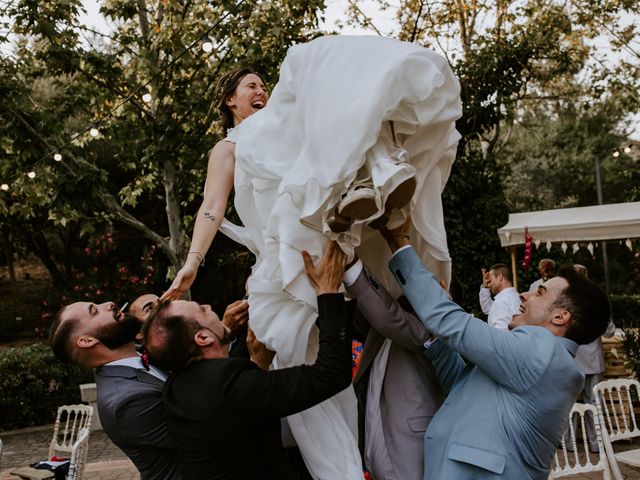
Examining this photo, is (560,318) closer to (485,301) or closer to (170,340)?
(170,340)

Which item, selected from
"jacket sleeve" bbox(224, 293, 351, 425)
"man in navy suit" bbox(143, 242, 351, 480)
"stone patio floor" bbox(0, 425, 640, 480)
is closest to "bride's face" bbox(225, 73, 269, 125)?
"man in navy suit" bbox(143, 242, 351, 480)

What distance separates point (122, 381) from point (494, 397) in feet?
4.85

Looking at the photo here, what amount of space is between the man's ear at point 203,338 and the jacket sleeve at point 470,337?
0.71 meters

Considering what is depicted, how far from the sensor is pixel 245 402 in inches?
78.7

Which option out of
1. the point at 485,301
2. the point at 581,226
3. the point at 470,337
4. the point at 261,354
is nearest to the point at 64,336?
the point at 261,354

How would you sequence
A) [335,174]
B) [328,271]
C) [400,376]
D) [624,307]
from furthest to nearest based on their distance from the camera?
[624,307] → [400,376] → [328,271] → [335,174]

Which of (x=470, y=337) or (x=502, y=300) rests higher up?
(x=470, y=337)

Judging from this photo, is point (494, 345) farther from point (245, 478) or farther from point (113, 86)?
point (113, 86)

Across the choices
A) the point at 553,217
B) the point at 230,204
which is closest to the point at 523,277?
the point at 553,217

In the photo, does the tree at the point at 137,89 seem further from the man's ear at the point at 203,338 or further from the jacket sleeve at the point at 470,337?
the jacket sleeve at the point at 470,337

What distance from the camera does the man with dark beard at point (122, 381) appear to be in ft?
7.89

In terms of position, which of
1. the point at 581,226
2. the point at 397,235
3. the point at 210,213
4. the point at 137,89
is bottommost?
the point at 581,226

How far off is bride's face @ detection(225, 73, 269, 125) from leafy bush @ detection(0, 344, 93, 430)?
9.07 metres

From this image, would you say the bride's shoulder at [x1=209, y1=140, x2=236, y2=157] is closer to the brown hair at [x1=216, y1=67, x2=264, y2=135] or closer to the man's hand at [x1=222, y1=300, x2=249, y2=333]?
the brown hair at [x1=216, y1=67, x2=264, y2=135]
